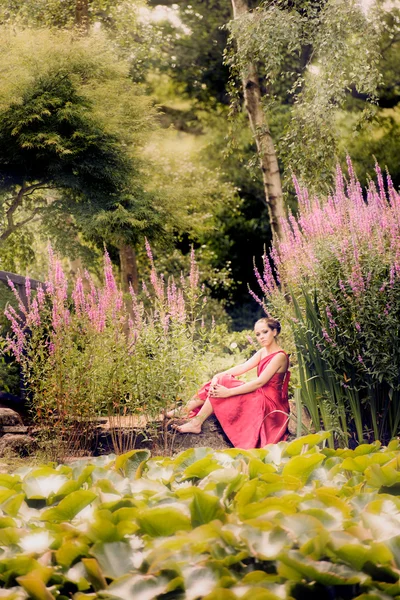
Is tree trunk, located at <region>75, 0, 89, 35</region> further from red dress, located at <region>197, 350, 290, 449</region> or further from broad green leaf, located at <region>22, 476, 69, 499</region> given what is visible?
broad green leaf, located at <region>22, 476, 69, 499</region>

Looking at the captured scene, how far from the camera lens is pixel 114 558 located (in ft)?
4.20

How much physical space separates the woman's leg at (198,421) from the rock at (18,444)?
117 centimetres

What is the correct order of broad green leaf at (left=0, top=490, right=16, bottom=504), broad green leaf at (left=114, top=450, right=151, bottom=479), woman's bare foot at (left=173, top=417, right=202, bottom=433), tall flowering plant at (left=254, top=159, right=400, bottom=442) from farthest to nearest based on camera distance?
woman's bare foot at (left=173, top=417, right=202, bottom=433)
tall flowering plant at (left=254, top=159, right=400, bottom=442)
broad green leaf at (left=114, top=450, right=151, bottom=479)
broad green leaf at (left=0, top=490, right=16, bottom=504)

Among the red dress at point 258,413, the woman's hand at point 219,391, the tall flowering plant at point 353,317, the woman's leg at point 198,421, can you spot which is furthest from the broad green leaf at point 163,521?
the woman's leg at point 198,421

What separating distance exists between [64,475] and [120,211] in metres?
9.46

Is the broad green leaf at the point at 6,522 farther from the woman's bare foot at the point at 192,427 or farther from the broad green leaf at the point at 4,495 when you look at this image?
the woman's bare foot at the point at 192,427

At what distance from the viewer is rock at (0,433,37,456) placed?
5.91 m

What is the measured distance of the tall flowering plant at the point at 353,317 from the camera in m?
4.77

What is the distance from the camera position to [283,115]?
15836 millimetres

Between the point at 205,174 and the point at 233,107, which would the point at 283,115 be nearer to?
the point at 205,174

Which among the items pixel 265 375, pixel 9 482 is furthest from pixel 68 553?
pixel 265 375

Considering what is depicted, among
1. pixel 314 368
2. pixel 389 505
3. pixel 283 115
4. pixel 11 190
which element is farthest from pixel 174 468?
pixel 283 115

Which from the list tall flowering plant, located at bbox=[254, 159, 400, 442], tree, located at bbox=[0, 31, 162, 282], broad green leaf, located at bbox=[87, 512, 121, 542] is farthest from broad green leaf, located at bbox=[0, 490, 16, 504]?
tree, located at bbox=[0, 31, 162, 282]

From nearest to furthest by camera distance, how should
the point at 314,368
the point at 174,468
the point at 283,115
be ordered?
the point at 174,468
the point at 314,368
the point at 283,115
